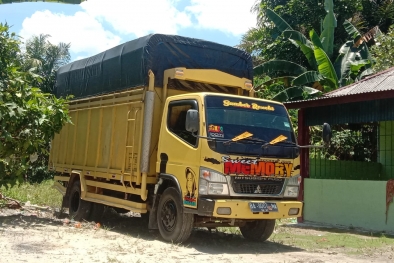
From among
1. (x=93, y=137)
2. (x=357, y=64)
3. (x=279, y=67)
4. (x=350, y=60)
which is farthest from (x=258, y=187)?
(x=279, y=67)

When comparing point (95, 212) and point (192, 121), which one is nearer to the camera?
point (192, 121)

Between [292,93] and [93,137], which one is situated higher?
[292,93]

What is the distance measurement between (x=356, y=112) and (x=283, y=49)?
12678 millimetres

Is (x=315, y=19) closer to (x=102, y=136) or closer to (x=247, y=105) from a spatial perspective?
(x=102, y=136)

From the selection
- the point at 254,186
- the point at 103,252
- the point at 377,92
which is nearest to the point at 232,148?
the point at 254,186

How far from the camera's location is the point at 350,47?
20906mm

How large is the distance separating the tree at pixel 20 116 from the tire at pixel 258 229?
429cm

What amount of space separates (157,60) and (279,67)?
1263cm

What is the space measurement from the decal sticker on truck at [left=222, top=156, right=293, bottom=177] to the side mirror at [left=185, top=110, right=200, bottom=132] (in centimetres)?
65

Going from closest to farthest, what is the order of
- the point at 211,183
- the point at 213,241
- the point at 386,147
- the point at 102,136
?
the point at 211,183 → the point at 213,241 → the point at 102,136 → the point at 386,147

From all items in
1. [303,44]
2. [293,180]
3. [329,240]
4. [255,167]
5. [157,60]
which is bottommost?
[329,240]

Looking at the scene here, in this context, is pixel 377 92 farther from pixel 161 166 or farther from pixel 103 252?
pixel 103 252

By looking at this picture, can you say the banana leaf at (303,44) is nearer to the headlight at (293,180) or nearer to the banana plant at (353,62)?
the banana plant at (353,62)

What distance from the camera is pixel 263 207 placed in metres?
8.03
